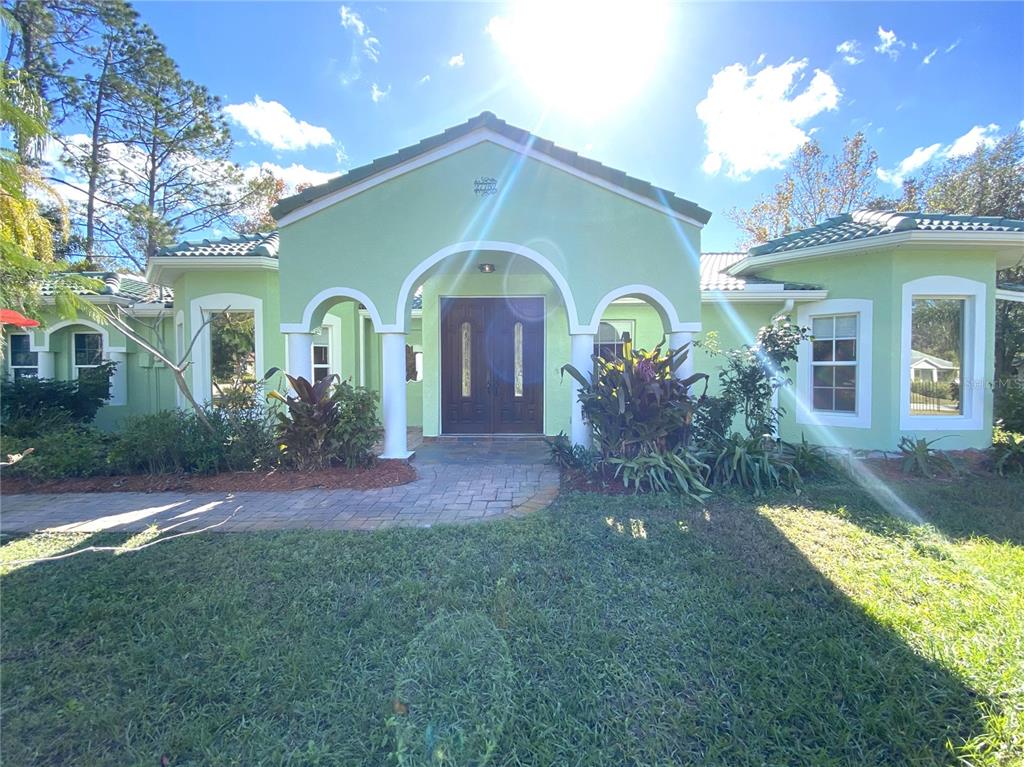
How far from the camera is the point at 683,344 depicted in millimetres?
7262

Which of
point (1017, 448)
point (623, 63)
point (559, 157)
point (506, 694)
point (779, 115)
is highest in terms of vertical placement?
point (779, 115)

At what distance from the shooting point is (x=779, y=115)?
1908cm

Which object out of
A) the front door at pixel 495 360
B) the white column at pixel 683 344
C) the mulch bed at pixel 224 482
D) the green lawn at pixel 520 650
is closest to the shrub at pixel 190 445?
the mulch bed at pixel 224 482

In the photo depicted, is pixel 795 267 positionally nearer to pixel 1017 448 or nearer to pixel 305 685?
pixel 1017 448

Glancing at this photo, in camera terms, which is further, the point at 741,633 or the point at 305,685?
the point at 741,633

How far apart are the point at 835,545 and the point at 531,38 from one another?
8.49 meters

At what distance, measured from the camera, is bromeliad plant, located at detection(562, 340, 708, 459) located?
248 inches

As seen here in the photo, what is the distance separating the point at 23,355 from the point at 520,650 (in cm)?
1530

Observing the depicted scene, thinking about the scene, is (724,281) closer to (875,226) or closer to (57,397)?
(875,226)

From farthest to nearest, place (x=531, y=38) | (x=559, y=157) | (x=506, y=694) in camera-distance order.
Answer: (x=531, y=38) < (x=559, y=157) < (x=506, y=694)

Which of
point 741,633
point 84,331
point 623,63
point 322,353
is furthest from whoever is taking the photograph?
point 84,331

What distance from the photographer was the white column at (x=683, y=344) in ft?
23.3

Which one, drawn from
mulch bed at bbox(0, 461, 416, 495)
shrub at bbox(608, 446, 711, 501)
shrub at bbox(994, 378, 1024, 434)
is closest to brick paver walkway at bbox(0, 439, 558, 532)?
mulch bed at bbox(0, 461, 416, 495)

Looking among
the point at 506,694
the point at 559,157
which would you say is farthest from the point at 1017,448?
the point at 506,694
